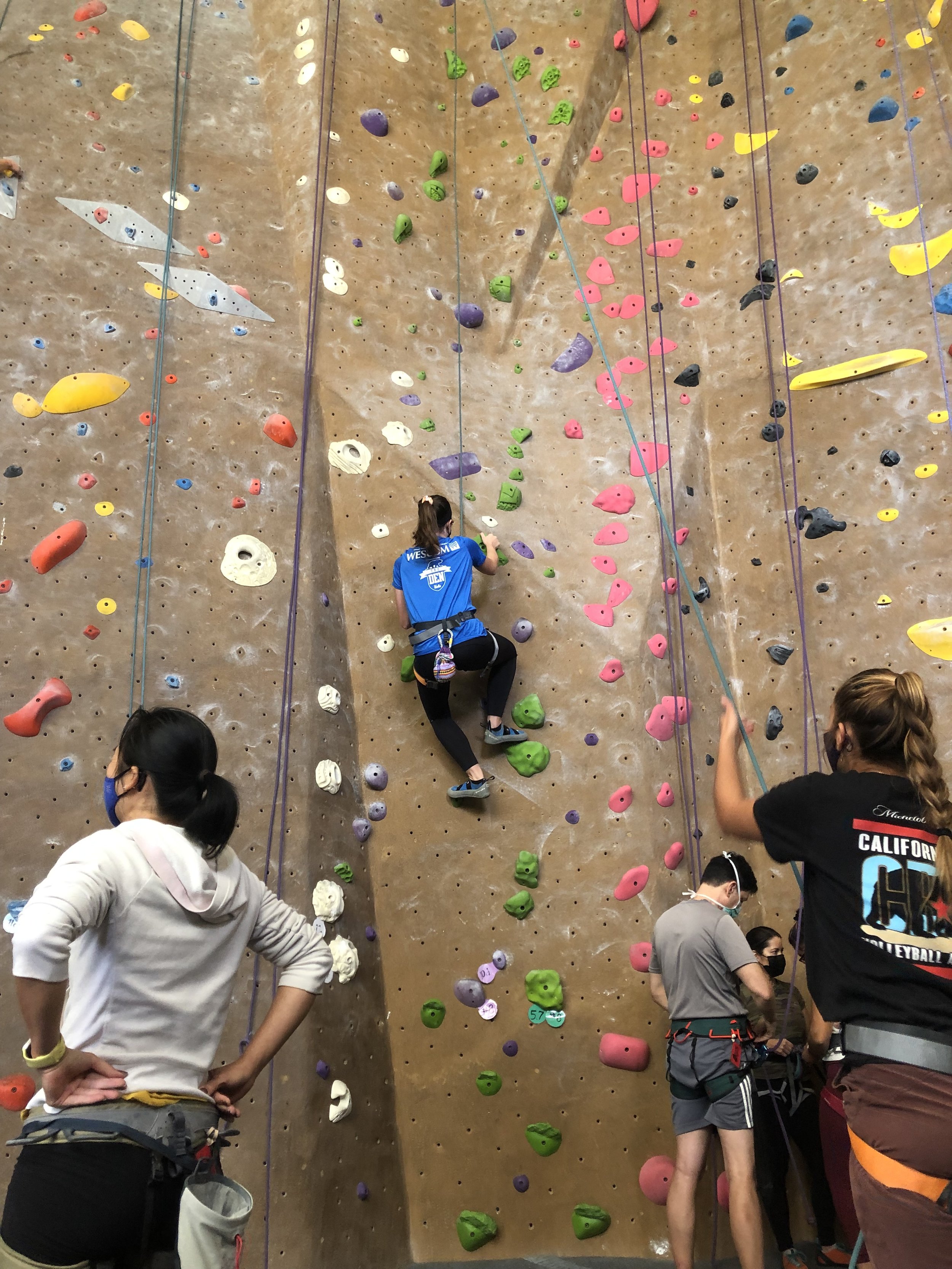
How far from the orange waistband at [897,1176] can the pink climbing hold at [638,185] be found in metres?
4.74

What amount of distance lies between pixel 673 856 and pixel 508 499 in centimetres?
163

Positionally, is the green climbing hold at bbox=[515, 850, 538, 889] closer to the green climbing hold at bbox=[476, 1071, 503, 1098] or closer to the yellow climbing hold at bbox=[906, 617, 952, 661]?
the green climbing hold at bbox=[476, 1071, 503, 1098]

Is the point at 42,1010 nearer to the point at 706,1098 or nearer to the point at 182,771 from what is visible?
the point at 182,771

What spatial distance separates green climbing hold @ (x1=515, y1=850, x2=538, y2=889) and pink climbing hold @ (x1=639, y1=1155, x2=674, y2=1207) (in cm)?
95

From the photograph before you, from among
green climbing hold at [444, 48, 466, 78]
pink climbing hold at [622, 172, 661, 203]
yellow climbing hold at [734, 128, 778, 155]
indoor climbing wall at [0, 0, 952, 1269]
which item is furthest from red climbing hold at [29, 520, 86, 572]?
yellow climbing hold at [734, 128, 778, 155]

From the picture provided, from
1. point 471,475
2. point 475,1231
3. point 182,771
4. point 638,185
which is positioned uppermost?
point 638,185

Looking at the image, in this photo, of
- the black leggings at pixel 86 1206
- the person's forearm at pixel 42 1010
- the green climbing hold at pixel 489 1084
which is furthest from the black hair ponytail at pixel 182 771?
the green climbing hold at pixel 489 1084

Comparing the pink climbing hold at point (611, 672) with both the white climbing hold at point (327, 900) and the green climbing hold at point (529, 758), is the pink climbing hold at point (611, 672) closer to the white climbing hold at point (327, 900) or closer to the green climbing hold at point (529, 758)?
the green climbing hold at point (529, 758)

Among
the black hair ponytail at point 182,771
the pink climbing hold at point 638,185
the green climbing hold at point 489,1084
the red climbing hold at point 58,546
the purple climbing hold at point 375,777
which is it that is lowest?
the green climbing hold at point 489,1084

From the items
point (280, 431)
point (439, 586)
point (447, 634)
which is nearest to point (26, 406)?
point (280, 431)

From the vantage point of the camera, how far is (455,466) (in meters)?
4.30

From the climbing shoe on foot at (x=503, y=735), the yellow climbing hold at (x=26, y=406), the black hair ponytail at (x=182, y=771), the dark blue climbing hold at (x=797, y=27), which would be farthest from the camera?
the dark blue climbing hold at (x=797, y=27)

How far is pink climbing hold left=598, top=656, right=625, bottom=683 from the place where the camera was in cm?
399

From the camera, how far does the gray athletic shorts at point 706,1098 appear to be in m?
2.71
